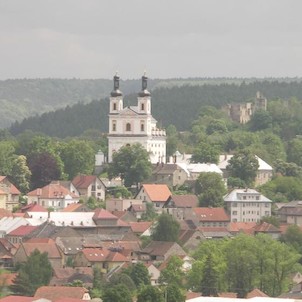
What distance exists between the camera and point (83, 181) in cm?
11850

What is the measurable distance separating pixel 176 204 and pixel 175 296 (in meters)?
39.8

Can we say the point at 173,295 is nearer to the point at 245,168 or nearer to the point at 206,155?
the point at 245,168

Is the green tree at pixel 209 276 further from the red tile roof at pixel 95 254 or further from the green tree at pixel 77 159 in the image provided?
the green tree at pixel 77 159

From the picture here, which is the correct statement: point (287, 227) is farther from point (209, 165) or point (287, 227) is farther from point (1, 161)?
point (1, 161)

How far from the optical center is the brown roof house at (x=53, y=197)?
116 metres

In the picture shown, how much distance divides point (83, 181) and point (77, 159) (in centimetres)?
766

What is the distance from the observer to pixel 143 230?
10638cm

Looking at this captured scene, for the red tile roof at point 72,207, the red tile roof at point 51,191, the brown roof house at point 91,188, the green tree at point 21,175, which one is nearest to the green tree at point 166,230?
the red tile roof at point 72,207

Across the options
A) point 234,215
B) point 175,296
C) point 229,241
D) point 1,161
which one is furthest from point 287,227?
point 175,296

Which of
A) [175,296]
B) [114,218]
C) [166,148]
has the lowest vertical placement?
[175,296]

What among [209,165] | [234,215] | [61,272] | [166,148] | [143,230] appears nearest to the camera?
[61,272]

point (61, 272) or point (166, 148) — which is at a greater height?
point (166, 148)

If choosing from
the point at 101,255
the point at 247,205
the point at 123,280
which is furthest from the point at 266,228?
the point at 123,280

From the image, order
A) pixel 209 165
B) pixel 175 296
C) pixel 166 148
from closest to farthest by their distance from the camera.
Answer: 1. pixel 175 296
2. pixel 209 165
3. pixel 166 148
